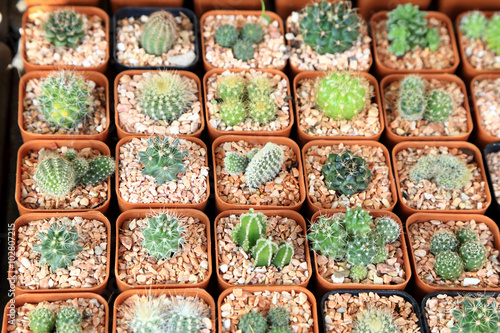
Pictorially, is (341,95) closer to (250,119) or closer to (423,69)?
(250,119)

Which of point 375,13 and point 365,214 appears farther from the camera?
point 375,13

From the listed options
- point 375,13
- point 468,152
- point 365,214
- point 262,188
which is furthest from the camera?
point 375,13

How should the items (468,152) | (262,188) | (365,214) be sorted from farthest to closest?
(468,152), (262,188), (365,214)

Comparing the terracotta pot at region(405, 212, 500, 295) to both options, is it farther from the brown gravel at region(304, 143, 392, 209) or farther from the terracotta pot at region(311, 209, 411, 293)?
the brown gravel at region(304, 143, 392, 209)

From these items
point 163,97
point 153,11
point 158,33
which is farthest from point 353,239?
point 153,11

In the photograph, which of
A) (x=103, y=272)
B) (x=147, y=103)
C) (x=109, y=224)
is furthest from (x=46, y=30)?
(x=103, y=272)

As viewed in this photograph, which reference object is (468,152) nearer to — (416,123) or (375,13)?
(416,123)

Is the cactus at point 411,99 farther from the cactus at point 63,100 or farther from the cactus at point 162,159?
the cactus at point 63,100
